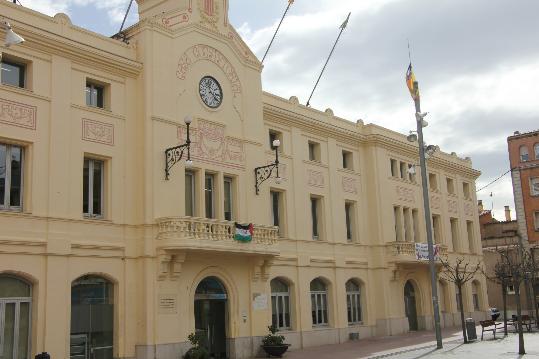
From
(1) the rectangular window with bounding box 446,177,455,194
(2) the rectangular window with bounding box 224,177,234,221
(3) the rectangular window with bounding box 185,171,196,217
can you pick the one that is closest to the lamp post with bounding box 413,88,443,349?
(2) the rectangular window with bounding box 224,177,234,221

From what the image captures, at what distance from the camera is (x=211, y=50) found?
26078mm

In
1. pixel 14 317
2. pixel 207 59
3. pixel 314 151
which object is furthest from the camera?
pixel 314 151

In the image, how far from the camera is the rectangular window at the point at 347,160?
34594 mm

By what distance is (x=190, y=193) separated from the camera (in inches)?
966

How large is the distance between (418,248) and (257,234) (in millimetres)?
12848

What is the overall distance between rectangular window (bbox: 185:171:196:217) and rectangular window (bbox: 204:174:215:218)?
621 millimetres

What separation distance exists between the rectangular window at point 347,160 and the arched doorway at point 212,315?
12.5m

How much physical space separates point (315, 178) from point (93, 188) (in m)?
12.8

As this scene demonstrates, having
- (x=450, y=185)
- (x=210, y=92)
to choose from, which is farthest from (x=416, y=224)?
(x=210, y=92)

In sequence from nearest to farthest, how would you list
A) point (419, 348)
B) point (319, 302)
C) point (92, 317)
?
point (92, 317), point (419, 348), point (319, 302)

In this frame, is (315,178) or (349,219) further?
(349,219)

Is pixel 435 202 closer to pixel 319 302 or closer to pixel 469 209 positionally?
pixel 469 209

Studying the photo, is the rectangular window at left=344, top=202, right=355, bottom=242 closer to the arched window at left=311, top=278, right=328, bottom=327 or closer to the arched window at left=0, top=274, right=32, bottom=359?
the arched window at left=311, top=278, right=328, bottom=327

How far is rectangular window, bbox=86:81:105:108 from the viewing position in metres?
22.5
